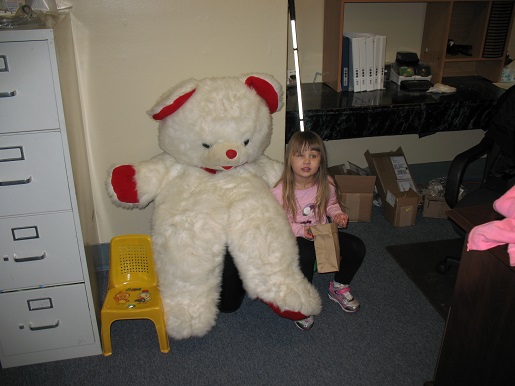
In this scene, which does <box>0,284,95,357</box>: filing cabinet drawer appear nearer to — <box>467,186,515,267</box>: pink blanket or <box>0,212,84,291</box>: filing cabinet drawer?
<box>0,212,84,291</box>: filing cabinet drawer

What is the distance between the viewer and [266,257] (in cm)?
174

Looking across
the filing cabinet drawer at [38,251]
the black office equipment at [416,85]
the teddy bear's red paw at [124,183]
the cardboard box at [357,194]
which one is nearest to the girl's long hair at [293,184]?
the teddy bear's red paw at [124,183]

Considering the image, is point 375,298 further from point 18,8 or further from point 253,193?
point 18,8

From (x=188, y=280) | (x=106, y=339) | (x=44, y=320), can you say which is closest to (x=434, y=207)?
(x=188, y=280)

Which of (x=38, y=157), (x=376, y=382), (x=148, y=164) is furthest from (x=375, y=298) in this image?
(x=38, y=157)

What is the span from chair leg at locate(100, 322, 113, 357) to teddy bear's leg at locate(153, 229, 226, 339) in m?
0.22

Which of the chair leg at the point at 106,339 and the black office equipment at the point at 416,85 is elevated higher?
the black office equipment at the point at 416,85

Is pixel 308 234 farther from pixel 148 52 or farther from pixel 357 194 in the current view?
pixel 148 52

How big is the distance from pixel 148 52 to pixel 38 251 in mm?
866

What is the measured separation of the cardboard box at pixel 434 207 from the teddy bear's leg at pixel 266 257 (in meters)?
1.26

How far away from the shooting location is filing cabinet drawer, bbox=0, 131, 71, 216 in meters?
1.42

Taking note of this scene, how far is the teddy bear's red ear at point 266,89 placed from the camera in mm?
1765

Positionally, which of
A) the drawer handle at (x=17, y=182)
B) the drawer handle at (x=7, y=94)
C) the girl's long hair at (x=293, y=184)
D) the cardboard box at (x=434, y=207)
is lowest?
the cardboard box at (x=434, y=207)

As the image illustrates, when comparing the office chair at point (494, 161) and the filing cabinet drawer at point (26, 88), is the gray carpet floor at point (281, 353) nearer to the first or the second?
the office chair at point (494, 161)
